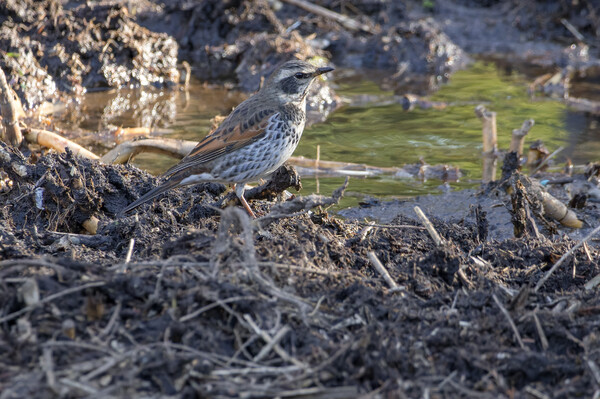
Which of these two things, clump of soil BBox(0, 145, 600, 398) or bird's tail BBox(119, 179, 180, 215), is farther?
bird's tail BBox(119, 179, 180, 215)

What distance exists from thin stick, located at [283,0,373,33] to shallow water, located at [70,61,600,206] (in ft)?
6.32

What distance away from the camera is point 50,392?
315 centimetres

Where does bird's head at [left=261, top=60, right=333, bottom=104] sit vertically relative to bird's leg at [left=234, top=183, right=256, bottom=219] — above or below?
above

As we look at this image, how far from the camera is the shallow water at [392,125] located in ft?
29.6

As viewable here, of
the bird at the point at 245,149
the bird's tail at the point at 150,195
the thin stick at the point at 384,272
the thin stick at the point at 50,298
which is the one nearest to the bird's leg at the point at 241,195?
the bird at the point at 245,149

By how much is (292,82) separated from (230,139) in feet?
2.82

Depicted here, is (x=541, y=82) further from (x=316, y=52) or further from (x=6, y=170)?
(x=6, y=170)

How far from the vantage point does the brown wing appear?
6.29 metres

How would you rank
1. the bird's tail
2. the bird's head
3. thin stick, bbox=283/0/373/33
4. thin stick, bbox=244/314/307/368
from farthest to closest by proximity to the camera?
thin stick, bbox=283/0/373/33, the bird's head, the bird's tail, thin stick, bbox=244/314/307/368

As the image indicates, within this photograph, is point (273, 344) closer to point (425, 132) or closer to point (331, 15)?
point (425, 132)

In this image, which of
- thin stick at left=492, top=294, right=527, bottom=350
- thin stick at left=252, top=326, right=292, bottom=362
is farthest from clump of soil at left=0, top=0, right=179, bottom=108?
thin stick at left=492, top=294, right=527, bottom=350

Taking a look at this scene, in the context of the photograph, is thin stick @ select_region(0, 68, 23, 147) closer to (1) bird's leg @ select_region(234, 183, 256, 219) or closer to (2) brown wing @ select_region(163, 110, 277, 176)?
(2) brown wing @ select_region(163, 110, 277, 176)

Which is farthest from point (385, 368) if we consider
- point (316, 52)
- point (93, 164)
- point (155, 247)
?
point (316, 52)

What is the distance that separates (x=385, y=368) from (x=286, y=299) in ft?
2.12
